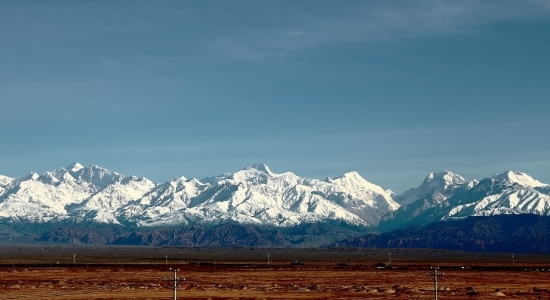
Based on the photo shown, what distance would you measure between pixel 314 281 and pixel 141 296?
41.3m

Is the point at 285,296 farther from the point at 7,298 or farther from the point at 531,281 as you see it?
the point at 531,281

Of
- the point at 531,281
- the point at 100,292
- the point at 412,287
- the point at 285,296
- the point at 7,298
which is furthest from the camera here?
the point at 531,281

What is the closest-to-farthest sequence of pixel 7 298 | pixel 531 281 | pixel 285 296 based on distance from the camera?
pixel 7 298
pixel 285 296
pixel 531 281

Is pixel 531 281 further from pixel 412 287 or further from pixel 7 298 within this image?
pixel 7 298

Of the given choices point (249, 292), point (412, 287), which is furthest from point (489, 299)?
point (249, 292)

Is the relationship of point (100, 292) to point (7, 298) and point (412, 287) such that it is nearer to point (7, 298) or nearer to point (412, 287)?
point (7, 298)

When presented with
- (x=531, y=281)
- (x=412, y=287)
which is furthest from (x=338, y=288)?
(x=531, y=281)

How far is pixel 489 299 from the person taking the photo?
314ft

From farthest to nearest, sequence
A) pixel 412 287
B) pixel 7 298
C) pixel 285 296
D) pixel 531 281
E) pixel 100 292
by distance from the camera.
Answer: pixel 531 281, pixel 412 287, pixel 100 292, pixel 285 296, pixel 7 298

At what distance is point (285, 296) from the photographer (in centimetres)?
9881

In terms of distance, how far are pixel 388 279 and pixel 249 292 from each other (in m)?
38.2

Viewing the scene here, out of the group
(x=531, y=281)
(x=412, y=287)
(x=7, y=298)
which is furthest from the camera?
(x=531, y=281)

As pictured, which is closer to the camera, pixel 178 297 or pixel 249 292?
pixel 178 297

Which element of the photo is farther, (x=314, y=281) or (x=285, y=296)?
(x=314, y=281)
